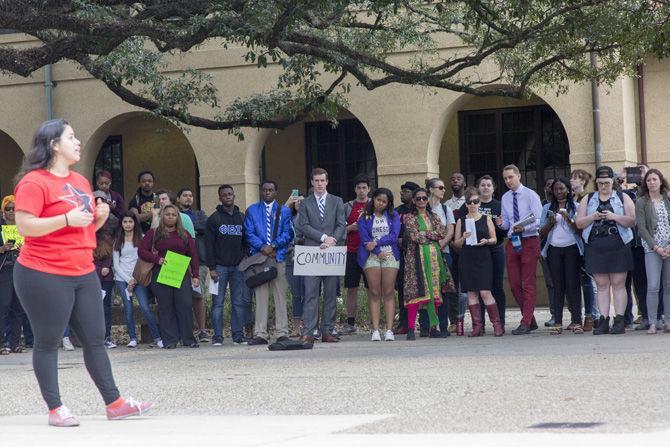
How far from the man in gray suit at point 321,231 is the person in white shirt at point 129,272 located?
2.07 meters

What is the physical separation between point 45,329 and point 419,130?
15.2 meters

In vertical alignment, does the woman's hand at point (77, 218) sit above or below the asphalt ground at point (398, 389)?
above

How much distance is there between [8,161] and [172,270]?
1275cm

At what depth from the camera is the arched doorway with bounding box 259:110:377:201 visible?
24812mm

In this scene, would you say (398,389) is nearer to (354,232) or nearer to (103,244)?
(354,232)

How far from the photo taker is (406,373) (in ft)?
35.1

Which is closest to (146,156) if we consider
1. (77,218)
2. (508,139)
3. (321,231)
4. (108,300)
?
(508,139)

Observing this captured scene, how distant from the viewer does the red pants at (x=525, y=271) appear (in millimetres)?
15211

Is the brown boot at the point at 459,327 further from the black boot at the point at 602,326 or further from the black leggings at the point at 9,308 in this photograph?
the black leggings at the point at 9,308

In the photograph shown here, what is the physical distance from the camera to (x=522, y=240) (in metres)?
15.3

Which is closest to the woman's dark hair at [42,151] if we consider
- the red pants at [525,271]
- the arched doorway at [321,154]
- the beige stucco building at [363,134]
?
the red pants at [525,271]

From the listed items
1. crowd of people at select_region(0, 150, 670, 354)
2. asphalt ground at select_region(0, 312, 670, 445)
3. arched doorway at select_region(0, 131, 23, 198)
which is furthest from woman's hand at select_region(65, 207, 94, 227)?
arched doorway at select_region(0, 131, 23, 198)

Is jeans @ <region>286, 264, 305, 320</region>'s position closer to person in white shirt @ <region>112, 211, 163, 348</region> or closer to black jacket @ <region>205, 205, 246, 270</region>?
black jacket @ <region>205, 205, 246, 270</region>

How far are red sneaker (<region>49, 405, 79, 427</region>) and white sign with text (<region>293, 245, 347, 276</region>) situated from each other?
7.31m
